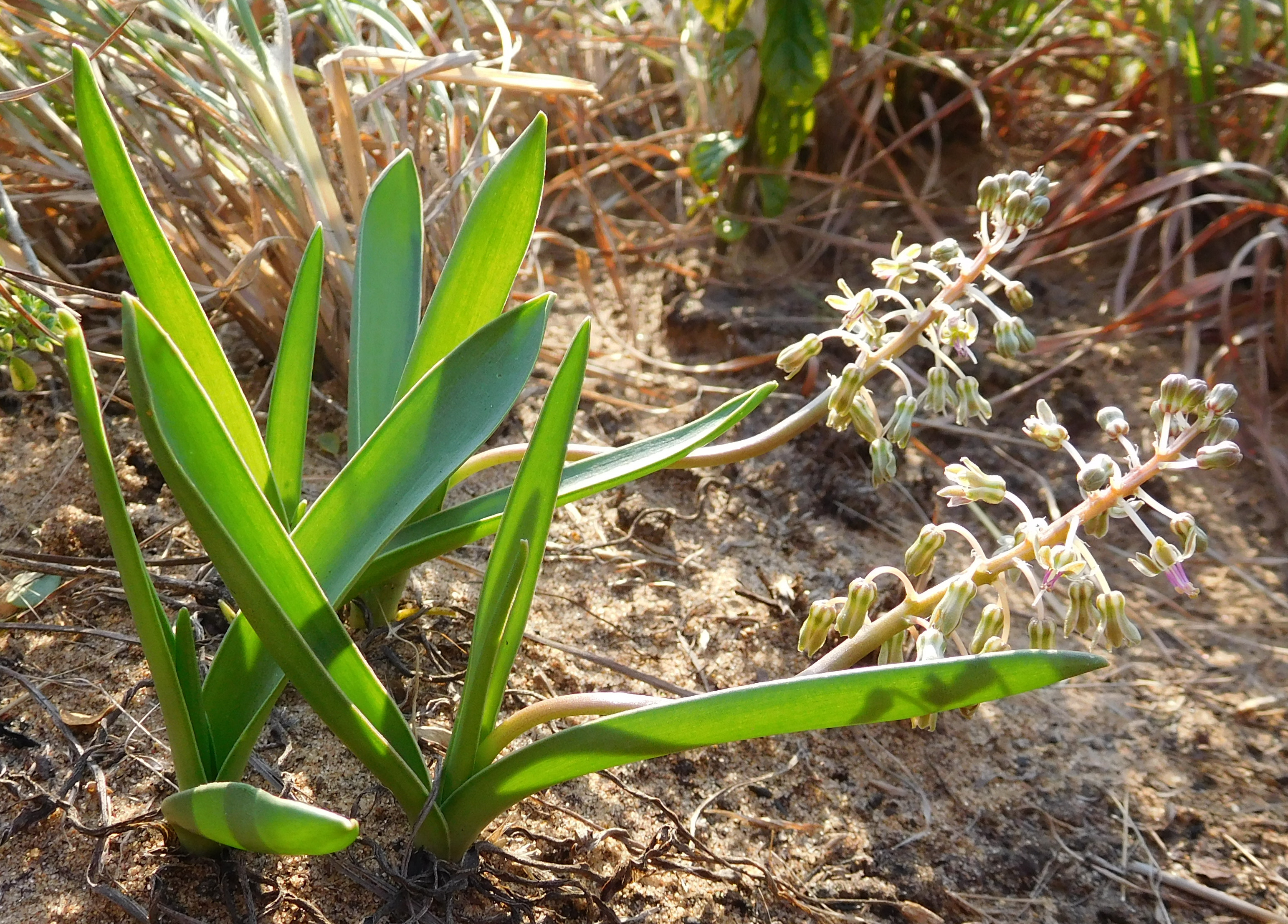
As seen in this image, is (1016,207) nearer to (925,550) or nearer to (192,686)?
(925,550)

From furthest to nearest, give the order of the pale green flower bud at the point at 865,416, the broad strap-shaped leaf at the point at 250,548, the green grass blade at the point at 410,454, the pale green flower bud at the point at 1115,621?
the pale green flower bud at the point at 865,416 < the green grass blade at the point at 410,454 < the pale green flower bud at the point at 1115,621 < the broad strap-shaped leaf at the point at 250,548

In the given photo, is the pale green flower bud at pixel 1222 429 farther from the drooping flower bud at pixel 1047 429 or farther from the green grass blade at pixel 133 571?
the green grass blade at pixel 133 571

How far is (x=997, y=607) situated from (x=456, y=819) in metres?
0.55

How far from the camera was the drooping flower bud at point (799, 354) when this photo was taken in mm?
1068

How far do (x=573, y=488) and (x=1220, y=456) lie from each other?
0.64 metres

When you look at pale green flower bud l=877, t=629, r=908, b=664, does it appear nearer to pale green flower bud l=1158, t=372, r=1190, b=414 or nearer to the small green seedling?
the small green seedling

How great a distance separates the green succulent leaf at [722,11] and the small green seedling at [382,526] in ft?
3.45

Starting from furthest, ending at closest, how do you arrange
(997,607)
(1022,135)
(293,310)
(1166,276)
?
(1022,135) < (1166,276) < (293,310) < (997,607)

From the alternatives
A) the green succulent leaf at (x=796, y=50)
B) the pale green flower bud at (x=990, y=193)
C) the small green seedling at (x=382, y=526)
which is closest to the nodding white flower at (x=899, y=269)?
the pale green flower bud at (x=990, y=193)

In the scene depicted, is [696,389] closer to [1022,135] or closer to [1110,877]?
[1110,877]

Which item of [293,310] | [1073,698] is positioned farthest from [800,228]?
[293,310]

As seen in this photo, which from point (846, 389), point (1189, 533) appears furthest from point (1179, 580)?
point (846, 389)

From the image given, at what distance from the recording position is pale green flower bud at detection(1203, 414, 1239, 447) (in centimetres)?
86

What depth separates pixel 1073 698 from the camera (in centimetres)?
155
